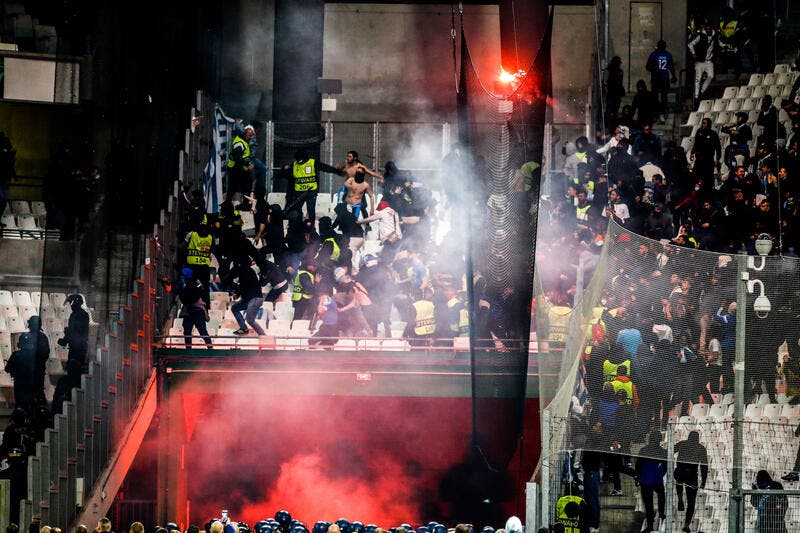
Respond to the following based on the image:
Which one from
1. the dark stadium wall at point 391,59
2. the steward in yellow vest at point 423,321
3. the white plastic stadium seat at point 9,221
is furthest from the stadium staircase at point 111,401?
the dark stadium wall at point 391,59

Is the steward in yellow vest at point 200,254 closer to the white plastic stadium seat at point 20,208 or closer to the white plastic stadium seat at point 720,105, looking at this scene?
the white plastic stadium seat at point 20,208

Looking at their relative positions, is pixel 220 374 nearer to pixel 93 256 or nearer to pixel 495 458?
pixel 93 256

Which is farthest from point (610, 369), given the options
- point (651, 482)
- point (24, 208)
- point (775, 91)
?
point (24, 208)

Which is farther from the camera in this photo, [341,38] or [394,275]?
[341,38]

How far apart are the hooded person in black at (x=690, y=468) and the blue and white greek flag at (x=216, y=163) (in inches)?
389

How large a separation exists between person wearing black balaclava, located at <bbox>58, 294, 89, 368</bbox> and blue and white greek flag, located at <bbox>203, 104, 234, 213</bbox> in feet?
15.6

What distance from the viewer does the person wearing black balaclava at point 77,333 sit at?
55.1 feet

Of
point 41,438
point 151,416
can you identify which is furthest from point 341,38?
point 41,438

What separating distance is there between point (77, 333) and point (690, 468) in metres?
7.57

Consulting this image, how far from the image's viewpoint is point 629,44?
25219mm

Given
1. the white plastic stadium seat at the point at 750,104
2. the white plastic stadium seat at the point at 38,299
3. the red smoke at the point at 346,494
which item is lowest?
the red smoke at the point at 346,494

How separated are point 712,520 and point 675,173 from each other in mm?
8066

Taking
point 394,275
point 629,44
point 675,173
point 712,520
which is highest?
point 629,44

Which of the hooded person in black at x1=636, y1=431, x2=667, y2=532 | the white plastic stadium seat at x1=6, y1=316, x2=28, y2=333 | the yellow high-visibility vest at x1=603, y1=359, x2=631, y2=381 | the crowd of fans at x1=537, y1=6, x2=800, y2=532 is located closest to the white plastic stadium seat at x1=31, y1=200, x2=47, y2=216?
the white plastic stadium seat at x1=6, y1=316, x2=28, y2=333
